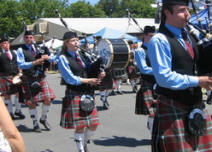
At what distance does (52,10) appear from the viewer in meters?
58.4

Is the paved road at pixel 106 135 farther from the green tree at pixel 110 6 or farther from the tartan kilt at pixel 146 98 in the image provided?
the green tree at pixel 110 6

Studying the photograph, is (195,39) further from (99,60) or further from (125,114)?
(125,114)

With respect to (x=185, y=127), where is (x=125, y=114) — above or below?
below

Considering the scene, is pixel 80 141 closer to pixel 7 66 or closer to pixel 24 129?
pixel 24 129

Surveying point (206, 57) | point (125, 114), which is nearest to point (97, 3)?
point (125, 114)

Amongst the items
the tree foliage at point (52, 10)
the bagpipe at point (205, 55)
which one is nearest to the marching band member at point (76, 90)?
the bagpipe at point (205, 55)

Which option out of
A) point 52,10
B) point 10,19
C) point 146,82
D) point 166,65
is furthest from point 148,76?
point 52,10

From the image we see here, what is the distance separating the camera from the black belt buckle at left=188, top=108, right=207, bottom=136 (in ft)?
9.49

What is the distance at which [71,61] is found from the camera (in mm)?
4965

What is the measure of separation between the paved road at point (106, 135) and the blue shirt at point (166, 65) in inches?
114

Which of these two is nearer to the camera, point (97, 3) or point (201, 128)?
point (201, 128)

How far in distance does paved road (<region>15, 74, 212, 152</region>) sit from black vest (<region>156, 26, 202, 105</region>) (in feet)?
9.00

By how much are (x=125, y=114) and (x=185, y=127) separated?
5573 millimetres

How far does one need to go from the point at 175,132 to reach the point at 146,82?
2822 mm
